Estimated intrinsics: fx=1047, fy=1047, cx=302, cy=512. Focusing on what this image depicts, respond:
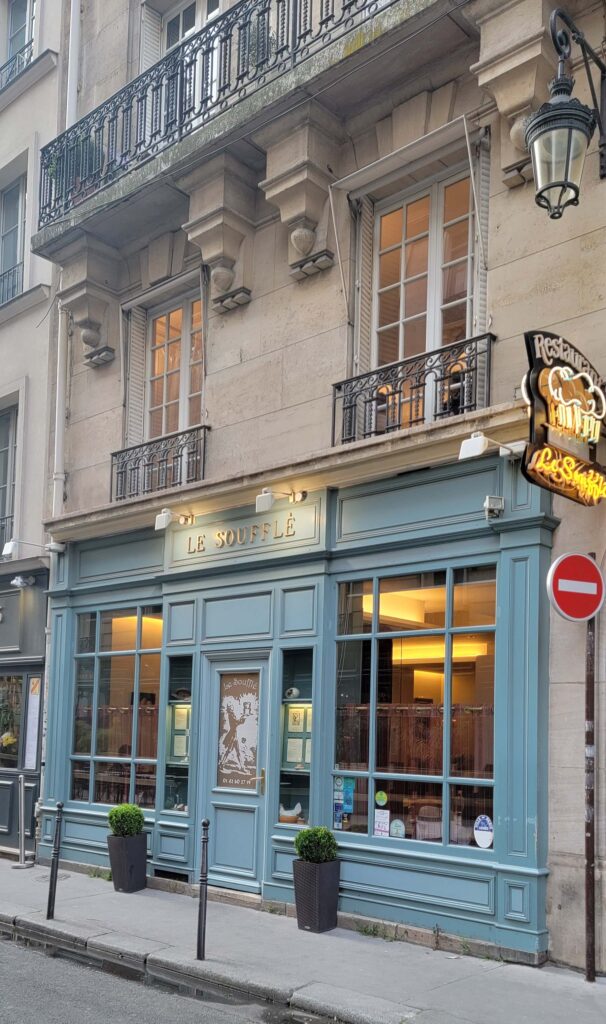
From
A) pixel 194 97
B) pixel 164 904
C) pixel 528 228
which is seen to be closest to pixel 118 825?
pixel 164 904

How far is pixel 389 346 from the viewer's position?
1002cm

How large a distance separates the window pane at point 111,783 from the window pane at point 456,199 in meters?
6.89

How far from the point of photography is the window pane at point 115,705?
472 inches

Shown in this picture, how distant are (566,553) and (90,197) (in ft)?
24.7

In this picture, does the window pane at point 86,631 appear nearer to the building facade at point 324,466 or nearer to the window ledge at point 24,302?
the building facade at point 324,466

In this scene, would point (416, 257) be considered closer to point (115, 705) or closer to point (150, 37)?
point (150, 37)

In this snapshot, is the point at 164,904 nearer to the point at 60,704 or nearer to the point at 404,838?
the point at 404,838

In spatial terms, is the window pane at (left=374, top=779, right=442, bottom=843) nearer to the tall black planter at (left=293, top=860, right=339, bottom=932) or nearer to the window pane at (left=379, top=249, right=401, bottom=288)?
the tall black planter at (left=293, top=860, right=339, bottom=932)

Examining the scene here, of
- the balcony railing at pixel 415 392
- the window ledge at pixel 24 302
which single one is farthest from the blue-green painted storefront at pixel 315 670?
the window ledge at pixel 24 302

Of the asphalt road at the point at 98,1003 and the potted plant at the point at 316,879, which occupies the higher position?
the potted plant at the point at 316,879

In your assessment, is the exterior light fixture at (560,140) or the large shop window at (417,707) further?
the large shop window at (417,707)

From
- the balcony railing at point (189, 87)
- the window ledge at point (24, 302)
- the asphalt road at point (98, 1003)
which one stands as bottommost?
the asphalt road at point (98, 1003)

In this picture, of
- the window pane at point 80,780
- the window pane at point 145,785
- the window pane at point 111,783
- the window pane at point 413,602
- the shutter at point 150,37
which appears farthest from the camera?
the shutter at point 150,37

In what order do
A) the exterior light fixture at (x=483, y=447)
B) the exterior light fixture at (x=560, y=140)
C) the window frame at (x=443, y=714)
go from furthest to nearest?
1. the window frame at (x=443, y=714)
2. the exterior light fixture at (x=483, y=447)
3. the exterior light fixture at (x=560, y=140)
